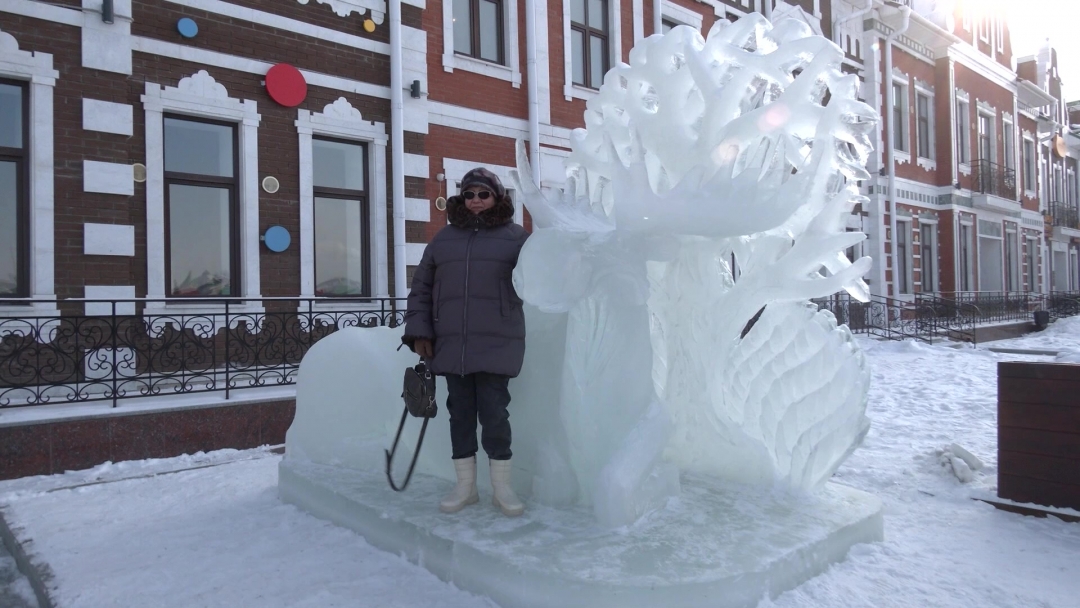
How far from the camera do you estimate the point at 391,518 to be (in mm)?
3662

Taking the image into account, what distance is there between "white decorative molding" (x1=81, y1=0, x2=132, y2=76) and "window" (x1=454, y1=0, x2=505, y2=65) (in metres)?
4.65

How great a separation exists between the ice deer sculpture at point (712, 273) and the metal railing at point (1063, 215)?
3154 cm

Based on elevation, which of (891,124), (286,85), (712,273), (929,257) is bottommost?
(712,273)

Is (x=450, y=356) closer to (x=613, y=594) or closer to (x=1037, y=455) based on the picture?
(x=613, y=594)

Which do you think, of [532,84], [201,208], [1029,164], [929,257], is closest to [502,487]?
[201,208]

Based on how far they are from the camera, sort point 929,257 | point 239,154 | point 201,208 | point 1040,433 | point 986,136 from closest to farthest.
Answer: point 1040,433 < point 201,208 < point 239,154 < point 929,257 < point 986,136

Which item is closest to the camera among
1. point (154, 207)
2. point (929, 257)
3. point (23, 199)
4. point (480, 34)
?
point (23, 199)

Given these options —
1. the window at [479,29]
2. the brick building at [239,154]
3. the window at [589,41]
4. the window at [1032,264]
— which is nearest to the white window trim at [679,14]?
the brick building at [239,154]

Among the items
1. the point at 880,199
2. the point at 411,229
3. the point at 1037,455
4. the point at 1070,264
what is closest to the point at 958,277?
the point at 880,199

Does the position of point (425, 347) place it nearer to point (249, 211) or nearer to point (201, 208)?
point (249, 211)

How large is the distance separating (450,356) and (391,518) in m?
0.87

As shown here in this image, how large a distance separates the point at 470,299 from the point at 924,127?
72.3ft

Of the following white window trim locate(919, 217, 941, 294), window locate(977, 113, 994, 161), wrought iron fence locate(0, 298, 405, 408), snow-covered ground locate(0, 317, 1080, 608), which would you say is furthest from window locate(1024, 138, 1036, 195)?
wrought iron fence locate(0, 298, 405, 408)

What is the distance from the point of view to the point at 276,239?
9062mm
